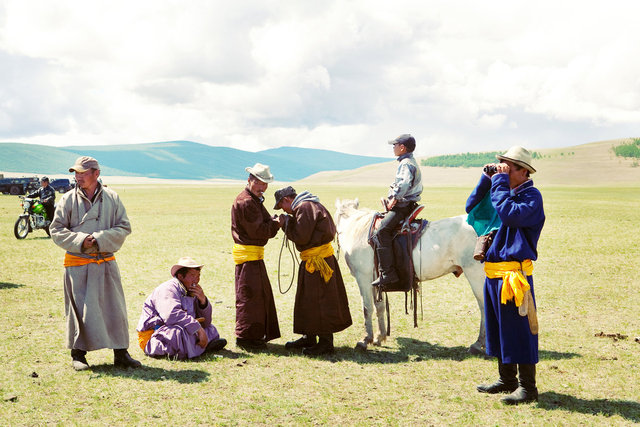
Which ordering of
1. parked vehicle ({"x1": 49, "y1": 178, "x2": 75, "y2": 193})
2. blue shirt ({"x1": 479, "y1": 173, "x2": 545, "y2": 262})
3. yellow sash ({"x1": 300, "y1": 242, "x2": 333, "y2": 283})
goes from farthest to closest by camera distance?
1. parked vehicle ({"x1": 49, "y1": 178, "x2": 75, "y2": 193})
2. yellow sash ({"x1": 300, "y1": 242, "x2": 333, "y2": 283})
3. blue shirt ({"x1": 479, "y1": 173, "x2": 545, "y2": 262})

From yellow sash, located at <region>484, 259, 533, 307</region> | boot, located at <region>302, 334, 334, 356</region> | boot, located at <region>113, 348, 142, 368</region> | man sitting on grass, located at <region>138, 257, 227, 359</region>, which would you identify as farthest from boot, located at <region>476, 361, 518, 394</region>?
boot, located at <region>113, 348, 142, 368</region>

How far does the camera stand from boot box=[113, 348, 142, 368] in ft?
20.9

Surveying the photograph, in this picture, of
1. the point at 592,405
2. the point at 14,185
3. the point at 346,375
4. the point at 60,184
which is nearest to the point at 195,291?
the point at 346,375

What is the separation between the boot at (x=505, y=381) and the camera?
5.52 metres

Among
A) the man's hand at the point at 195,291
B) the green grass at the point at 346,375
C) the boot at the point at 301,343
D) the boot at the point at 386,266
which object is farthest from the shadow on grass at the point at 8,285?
the boot at the point at 386,266

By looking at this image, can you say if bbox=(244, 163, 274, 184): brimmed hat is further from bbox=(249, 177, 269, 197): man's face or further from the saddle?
the saddle

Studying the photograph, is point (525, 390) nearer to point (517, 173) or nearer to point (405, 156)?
point (517, 173)

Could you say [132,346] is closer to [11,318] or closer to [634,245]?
[11,318]

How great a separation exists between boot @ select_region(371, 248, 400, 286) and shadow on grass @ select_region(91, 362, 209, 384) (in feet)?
8.75

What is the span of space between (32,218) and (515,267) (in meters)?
18.5

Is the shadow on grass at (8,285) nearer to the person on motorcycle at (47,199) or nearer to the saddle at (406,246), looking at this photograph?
the saddle at (406,246)

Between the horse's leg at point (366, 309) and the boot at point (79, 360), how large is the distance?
3.44m

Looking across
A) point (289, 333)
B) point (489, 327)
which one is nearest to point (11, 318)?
point (289, 333)

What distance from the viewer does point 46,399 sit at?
5.46 metres
